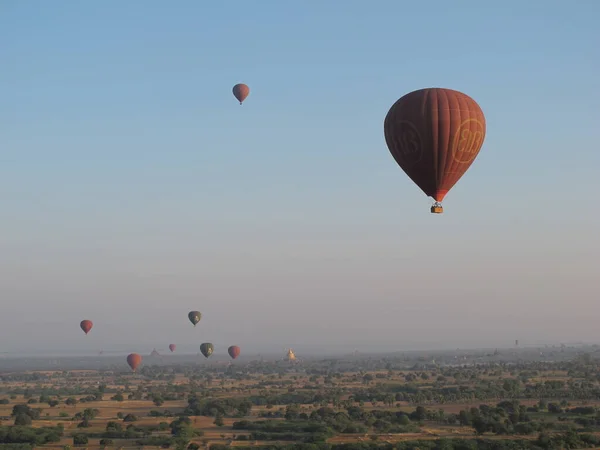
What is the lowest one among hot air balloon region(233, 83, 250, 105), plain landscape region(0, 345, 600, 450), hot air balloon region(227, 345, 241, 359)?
plain landscape region(0, 345, 600, 450)

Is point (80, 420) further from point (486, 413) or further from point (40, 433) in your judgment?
point (486, 413)

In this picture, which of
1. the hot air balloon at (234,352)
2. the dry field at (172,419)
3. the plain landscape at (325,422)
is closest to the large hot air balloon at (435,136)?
the plain landscape at (325,422)

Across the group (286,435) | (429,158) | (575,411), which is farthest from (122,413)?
(429,158)

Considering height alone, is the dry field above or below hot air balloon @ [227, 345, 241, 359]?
below

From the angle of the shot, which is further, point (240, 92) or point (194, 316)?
point (194, 316)

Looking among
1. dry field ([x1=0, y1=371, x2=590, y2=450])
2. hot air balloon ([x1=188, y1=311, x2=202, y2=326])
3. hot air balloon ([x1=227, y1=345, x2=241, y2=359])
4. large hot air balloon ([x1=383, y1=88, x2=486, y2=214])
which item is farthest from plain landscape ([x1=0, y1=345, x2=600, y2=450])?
hot air balloon ([x1=227, y1=345, x2=241, y2=359])

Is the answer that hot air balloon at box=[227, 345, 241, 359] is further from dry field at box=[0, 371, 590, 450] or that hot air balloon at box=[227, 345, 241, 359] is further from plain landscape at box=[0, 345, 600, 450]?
plain landscape at box=[0, 345, 600, 450]

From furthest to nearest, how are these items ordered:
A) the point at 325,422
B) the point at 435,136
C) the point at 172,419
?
the point at 172,419 → the point at 325,422 → the point at 435,136

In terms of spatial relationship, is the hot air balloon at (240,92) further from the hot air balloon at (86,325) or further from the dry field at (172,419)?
the hot air balloon at (86,325)

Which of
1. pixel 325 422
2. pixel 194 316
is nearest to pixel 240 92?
pixel 325 422

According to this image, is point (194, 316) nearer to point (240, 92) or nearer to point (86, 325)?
point (86, 325)
